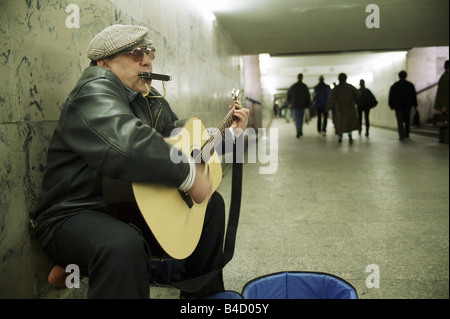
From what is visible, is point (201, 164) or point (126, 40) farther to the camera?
point (201, 164)

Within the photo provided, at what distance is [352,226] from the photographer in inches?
121

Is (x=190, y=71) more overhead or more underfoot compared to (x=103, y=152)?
more overhead

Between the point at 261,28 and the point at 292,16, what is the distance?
1.09 metres

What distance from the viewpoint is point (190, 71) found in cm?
404

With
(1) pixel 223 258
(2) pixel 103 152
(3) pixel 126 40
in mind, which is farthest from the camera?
(1) pixel 223 258

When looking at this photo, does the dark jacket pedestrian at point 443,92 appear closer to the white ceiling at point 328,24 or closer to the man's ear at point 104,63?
the white ceiling at point 328,24

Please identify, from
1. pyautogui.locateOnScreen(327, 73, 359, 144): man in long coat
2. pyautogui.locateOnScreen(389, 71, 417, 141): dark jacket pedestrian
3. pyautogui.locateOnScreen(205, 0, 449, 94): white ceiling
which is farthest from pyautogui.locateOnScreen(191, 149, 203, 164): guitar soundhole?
pyautogui.locateOnScreen(389, 71, 417, 141): dark jacket pedestrian

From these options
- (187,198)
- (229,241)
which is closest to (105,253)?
(187,198)

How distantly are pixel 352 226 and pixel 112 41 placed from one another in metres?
2.51

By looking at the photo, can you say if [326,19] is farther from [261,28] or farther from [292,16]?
[261,28]

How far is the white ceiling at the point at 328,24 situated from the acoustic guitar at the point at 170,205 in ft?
12.7

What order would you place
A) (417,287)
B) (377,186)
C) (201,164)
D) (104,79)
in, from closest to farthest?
(104,79) → (201,164) → (417,287) → (377,186)

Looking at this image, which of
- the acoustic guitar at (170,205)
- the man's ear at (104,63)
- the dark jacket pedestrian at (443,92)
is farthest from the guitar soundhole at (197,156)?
the dark jacket pedestrian at (443,92)
